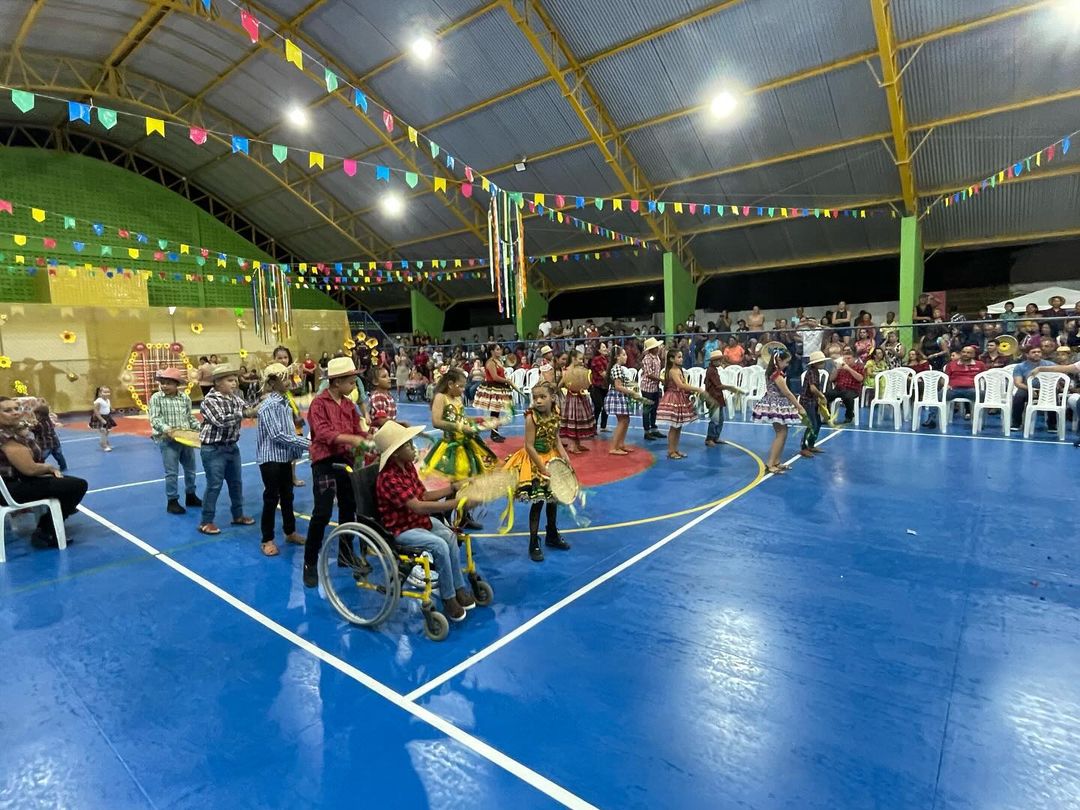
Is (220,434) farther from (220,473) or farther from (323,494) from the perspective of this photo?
(323,494)

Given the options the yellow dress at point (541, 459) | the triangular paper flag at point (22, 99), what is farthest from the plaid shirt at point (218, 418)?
the triangular paper flag at point (22, 99)

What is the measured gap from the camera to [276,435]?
14.7 ft

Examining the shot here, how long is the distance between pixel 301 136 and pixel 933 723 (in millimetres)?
20149

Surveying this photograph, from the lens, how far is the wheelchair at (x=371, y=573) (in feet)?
10.4

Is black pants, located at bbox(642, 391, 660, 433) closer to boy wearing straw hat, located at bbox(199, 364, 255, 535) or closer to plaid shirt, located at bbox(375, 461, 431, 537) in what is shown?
boy wearing straw hat, located at bbox(199, 364, 255, 535)

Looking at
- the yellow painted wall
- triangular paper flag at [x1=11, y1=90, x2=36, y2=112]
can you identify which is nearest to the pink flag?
triangular paper flag at [x1=11, y1=90, x2=36, y2=112]

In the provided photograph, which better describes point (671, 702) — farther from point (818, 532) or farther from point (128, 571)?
point (128, 571)

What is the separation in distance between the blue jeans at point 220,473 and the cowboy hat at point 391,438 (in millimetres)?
2399

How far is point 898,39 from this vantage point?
10898 millimetres

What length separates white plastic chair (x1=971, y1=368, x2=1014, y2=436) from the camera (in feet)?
28.0

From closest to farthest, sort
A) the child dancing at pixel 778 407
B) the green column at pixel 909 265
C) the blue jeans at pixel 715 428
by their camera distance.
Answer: the child dancing at pixel 778 407 < the blue jeans at pixel 715 428 < the green column at pixel 909 265

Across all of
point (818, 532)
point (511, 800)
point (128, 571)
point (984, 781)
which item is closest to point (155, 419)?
point (128, 571)

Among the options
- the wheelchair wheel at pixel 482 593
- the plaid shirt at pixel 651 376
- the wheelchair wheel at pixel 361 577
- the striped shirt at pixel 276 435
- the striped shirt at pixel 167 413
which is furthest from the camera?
the plaid shirt at pixel 651 376

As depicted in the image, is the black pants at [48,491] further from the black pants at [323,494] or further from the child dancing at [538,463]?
the child dancing at [538,463]
